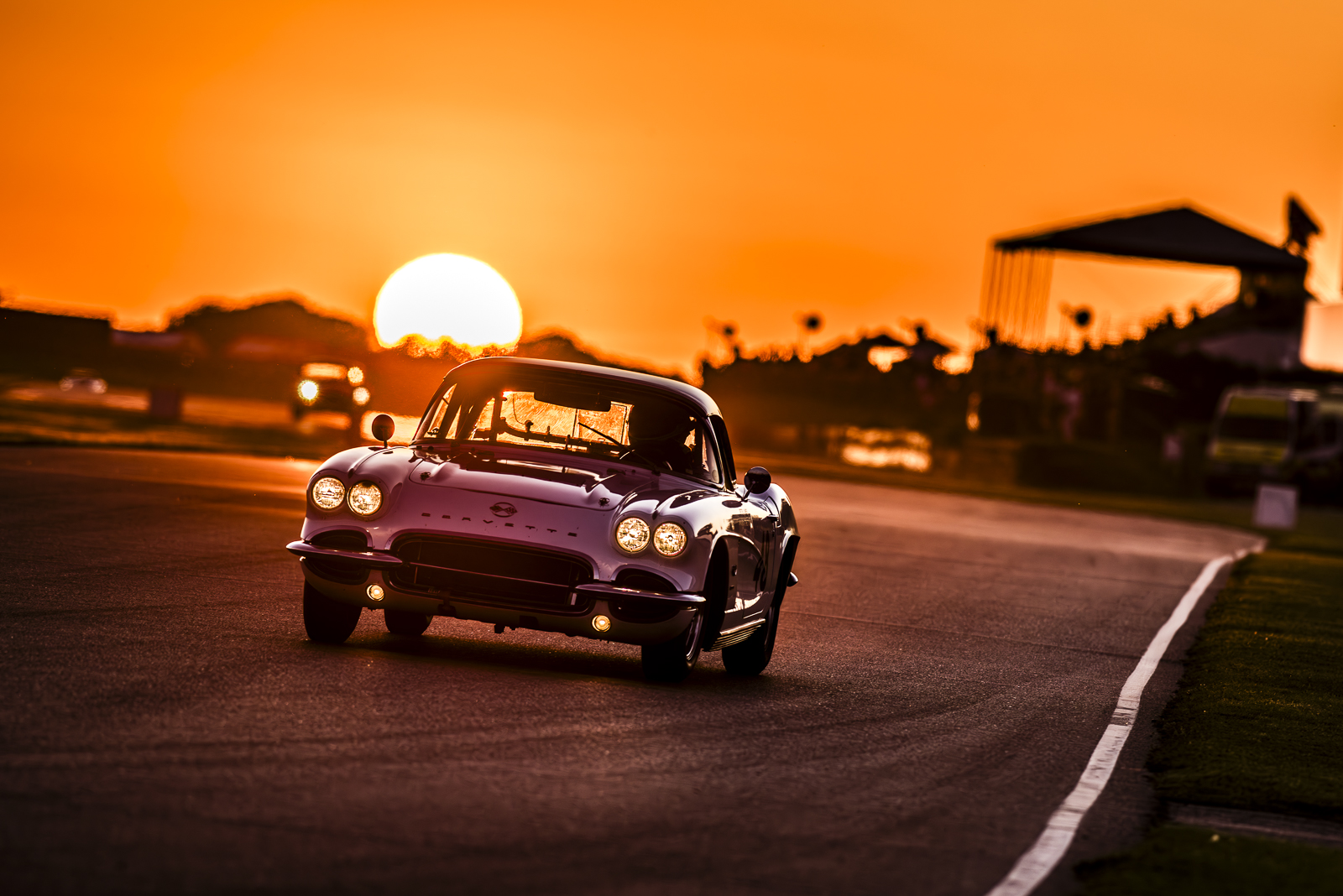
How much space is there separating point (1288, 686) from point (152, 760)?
8.02 m

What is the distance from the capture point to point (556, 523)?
28.5 feet

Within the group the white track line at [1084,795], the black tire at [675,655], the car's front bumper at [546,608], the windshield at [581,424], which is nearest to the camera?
the white track line at [1084,795]

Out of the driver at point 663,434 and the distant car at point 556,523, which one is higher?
the driver at point 663,434

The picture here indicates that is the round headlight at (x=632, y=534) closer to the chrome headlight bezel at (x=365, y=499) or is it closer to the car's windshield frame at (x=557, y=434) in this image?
the car's windshield frame at (x=557, y=434)

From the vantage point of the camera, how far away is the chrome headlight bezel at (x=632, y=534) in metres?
8.74

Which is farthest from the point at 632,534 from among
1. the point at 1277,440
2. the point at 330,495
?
the point at 1277,440

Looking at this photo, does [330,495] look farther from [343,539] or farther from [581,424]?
[581,424]

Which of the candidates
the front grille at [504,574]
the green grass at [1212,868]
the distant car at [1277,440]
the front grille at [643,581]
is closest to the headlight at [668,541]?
the front grille at [643,581]

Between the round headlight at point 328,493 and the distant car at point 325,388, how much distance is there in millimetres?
36676

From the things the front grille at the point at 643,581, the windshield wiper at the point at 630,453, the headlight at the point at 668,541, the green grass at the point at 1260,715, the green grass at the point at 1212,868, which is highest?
the windshield wiper at the point at 630,453

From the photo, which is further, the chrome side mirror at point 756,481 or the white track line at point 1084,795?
the chrome side mirror at point 756,481

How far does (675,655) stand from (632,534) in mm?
712

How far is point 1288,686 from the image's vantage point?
467 inches

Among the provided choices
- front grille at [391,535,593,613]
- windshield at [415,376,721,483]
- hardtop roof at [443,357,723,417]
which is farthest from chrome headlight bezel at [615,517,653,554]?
hardtop roof at [443,357,723,417]
